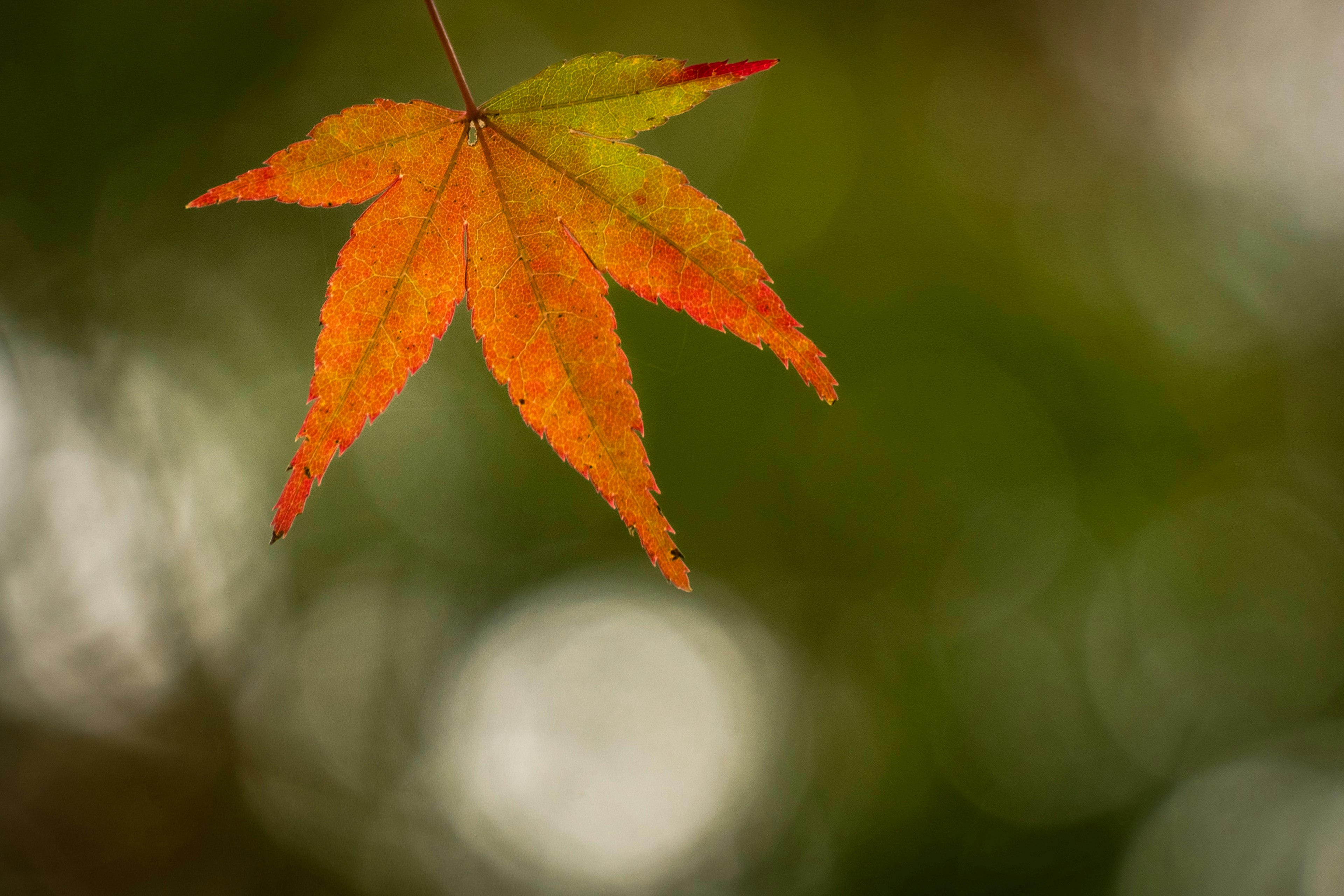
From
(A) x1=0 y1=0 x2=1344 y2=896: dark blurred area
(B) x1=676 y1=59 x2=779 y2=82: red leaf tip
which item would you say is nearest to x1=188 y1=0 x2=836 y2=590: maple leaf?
(B) x1=676 y1=59 x2=779 y2=82: red leaf tip

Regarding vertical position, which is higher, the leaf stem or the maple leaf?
the leaf stem

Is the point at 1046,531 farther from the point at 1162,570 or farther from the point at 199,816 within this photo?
the point at 199,816

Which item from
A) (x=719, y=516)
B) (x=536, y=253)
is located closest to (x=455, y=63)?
(x=536, y=253)

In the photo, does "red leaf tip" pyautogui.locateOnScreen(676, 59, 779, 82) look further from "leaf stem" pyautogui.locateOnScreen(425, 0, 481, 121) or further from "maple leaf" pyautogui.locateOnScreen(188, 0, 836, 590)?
"leaf stem" pyautogui.locateOnScreen(425, 0, 481, 121)

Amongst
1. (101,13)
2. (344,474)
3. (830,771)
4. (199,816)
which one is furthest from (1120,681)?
(101,13)

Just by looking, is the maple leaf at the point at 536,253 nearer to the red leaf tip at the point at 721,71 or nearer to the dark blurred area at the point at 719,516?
the red leaf tip at the point at 721,71

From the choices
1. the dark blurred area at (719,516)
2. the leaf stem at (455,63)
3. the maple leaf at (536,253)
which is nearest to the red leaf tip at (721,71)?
the maple leaf at (536,253)

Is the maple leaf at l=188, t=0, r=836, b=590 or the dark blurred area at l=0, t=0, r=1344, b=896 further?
the dark blurred area at l=0, t=0, r=1344, b=896
